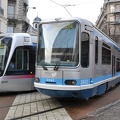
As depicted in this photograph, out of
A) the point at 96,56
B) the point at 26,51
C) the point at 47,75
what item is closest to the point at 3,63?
the point at 26,51

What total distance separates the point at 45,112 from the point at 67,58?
1.95 metres

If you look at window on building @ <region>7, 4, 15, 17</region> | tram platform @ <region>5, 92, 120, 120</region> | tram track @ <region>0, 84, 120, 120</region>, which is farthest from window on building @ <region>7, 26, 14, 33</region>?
tram platform @ <region>5, 92, 120, 120</region>

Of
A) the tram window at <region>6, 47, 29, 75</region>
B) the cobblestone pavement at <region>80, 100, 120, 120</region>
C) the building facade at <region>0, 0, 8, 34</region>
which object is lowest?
the cobblestone pavement at <region>80, 100, 120, 120</region>

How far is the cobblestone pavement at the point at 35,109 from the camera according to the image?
27.8 ft

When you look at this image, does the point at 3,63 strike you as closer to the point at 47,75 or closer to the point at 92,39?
the point at 47,75

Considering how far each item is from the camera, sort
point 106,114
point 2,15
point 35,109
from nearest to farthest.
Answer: point 106,114 < point 35,109 < point 2,15

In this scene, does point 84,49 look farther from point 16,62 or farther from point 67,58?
point 16,62

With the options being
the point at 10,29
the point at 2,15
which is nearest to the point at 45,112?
the point at 2,15

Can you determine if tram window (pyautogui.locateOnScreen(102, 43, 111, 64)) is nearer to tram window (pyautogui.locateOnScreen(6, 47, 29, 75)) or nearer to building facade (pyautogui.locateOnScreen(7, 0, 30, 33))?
tram window (pyautogui.locateOnScreen(6, 47, 29, 75))

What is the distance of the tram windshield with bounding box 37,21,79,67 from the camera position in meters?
A: 9.74

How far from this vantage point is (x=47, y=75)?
9945 mm

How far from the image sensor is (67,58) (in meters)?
9.77

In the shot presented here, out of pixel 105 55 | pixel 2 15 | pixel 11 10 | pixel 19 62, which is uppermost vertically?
pixel 11 10

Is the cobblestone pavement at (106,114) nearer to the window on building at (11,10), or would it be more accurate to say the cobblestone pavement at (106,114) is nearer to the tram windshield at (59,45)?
the tram windshield at (59,45)
